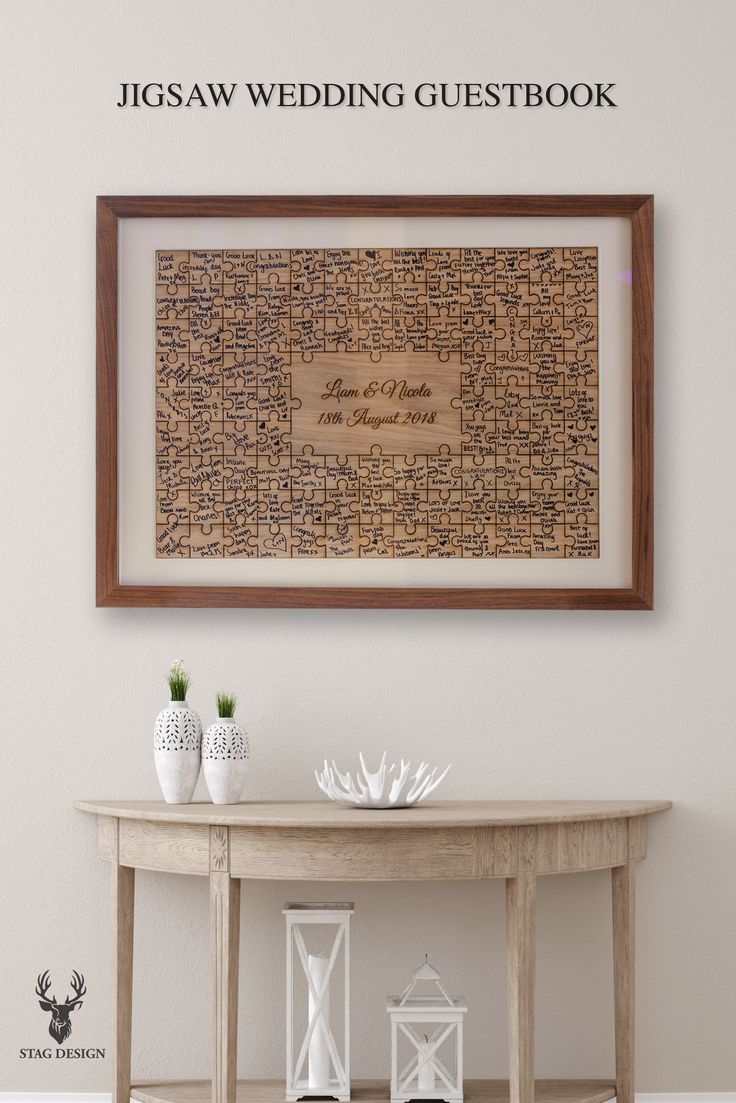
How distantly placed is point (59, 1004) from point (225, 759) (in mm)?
689

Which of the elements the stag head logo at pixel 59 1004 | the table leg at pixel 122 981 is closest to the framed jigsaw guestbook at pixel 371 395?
the table leg at pixel 122 981

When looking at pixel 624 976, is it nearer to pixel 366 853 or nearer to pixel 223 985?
pixel 366 853

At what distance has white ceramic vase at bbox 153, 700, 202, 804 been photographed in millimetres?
2338

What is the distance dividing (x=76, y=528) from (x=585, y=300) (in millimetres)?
1189

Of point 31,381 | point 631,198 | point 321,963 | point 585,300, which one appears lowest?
point 321,963

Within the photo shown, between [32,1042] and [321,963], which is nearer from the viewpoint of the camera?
[321,963]

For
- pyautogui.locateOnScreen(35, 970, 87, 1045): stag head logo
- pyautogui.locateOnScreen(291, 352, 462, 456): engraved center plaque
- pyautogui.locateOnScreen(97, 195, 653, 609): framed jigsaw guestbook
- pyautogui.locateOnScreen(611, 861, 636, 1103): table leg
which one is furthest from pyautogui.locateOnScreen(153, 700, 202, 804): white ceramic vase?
pyautogui.locateOnScreen(611, 861, 636, 1103): table leg

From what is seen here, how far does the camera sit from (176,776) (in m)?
2.34

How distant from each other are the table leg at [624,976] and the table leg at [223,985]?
0.78m

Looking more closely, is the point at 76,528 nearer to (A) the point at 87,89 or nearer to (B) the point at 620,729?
(A) the point at 87,89

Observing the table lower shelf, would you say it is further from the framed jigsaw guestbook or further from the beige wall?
the framed jigsaw guestbook

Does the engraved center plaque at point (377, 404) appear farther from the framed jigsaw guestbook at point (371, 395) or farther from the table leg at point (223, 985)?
the table leg at point (223, 985)

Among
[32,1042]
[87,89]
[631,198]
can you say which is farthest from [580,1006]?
[87,89]

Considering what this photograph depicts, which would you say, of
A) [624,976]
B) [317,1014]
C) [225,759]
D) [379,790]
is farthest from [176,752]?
[624,976]
